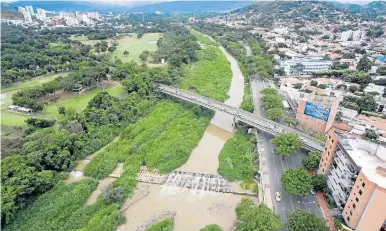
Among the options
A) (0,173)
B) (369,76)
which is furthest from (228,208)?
(369,76)

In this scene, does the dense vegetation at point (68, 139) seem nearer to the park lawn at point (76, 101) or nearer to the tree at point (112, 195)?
the tree at point (112, 195)

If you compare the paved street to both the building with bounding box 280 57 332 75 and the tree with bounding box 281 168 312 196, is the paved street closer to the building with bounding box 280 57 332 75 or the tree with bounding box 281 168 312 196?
the tree with bounding box 281 168 312 196

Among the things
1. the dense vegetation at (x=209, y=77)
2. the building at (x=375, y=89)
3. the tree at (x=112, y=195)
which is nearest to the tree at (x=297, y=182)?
the tree at (x=112, y=195)

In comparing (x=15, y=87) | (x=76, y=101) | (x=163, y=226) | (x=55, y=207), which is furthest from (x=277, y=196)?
(x=15, y=87)

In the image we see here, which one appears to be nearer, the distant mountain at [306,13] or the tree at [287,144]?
the tree at [287,144]

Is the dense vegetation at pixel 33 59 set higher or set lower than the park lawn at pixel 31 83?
higher

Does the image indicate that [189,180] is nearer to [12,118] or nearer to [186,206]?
[186,206]

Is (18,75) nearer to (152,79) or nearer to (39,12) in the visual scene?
(152,79)
